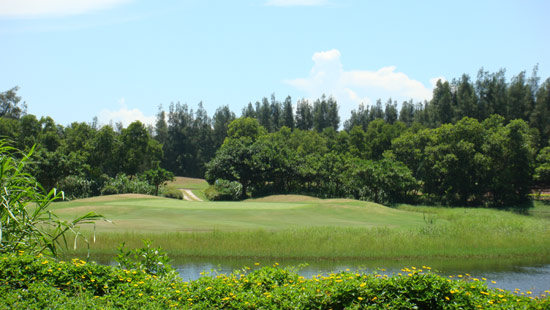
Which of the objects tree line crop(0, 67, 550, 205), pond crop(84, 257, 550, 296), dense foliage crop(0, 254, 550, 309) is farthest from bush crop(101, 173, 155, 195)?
dense foliage crop(0, 254, 550, 309)

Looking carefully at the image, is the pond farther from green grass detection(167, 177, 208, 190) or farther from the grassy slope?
green grass detection(167, 177, 208, 190)

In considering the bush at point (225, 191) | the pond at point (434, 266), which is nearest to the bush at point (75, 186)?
the bush at point (225, 191)

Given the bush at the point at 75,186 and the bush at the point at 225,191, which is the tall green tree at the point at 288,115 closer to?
the bush at the point at 225,191

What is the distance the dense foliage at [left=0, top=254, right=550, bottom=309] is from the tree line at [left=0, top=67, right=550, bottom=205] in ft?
157

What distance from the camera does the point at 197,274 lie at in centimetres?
1925

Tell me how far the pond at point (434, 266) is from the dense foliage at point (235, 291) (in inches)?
361

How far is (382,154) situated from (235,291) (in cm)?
6776

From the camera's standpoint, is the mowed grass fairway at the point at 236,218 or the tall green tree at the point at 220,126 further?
the tall green tree at the point at 220,126

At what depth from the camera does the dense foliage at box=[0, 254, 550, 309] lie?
26.2 feet

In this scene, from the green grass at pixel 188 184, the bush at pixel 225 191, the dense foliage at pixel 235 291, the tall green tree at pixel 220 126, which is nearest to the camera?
the dense foliage at pixel 235 291

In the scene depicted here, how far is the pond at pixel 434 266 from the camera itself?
19.6m

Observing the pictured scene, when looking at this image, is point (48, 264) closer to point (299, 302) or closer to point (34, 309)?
point (34, 309)

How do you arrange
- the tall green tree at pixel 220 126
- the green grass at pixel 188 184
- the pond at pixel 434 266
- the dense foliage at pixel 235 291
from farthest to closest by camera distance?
the tall green tree at pixel 220 126
the green grass at pixel 188 184
the pond at pixel 434 266
the dense foliage at pixel 235 291

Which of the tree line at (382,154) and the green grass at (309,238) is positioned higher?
the tree line at (382,154)
